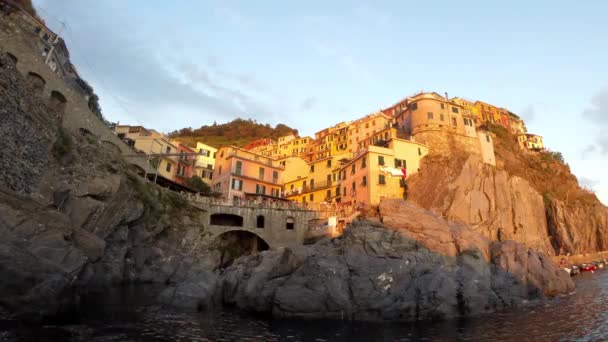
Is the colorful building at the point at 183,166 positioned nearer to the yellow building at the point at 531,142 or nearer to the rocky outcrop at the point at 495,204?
the rocky outcrop at the point at 495,204

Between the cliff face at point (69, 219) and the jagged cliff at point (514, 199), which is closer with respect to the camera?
the cliff face at point (69, 219)

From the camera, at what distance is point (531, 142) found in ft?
293

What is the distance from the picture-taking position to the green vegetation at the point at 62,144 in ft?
87.9

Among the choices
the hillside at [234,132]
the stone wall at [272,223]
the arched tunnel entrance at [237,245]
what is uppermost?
the hillside at [234,132]

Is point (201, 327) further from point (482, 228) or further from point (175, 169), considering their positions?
point (175, 169)

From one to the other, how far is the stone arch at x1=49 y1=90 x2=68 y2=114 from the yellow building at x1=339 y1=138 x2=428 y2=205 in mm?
36134

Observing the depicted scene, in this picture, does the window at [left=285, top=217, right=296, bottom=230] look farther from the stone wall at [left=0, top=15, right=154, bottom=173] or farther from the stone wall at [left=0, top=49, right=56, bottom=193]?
the stone wall at [left=0, top=49, right=56, bottom=193]

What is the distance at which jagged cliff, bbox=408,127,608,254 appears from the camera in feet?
159

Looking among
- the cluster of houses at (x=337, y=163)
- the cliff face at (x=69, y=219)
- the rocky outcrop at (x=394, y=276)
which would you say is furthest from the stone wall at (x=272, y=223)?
the rocky outcrop at (x=394, y=276)

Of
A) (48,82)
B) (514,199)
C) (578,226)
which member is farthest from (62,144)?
(578,226)

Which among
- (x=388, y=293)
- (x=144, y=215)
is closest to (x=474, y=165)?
(x=388, y=293)

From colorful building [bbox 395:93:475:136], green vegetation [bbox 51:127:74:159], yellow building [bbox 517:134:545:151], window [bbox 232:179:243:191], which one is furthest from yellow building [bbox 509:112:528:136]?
green vegetation [bbox 51:127:74:159]

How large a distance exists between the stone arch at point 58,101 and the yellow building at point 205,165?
2869cm

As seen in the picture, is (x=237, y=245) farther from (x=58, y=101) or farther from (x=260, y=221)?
(x=58, y=101)
